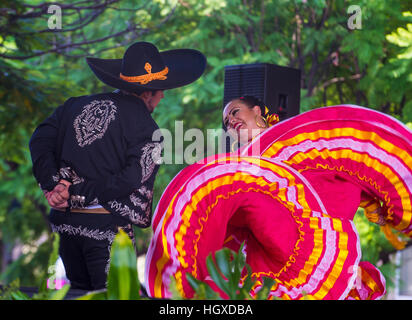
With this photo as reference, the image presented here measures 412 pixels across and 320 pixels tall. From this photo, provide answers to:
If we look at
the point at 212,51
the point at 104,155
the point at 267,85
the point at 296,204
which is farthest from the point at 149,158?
the point at 212,51

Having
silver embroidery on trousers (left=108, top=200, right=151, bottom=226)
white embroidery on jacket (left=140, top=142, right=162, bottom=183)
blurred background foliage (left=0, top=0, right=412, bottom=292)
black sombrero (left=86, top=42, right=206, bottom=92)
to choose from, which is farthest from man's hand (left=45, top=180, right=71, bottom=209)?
blurred background foliage (left=0, top=0, right=412, bottom=292)

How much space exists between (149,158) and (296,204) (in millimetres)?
795

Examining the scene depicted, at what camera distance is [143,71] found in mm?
2547

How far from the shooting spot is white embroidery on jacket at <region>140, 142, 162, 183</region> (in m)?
2.39

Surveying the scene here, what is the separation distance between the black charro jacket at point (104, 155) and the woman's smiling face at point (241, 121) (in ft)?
1.21

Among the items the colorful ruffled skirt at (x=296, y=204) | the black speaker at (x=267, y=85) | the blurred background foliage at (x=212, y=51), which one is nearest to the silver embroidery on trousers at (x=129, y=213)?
the colorful ruffled skirt at (x=296, y=204)

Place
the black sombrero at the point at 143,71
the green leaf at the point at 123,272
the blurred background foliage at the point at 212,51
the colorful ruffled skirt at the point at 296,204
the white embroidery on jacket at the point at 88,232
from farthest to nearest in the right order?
the blurred background foliage at the point at 212,51, the black sombrero at the point at 143,71, the white embroidery on jacket at the point at 88,232, the colorful ruffled skirt at the point at 296,204, the green leaf at the point at 123,272

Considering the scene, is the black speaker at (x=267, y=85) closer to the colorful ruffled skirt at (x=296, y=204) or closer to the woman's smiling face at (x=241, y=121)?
the woman's smiling face at (x=241, y=121)

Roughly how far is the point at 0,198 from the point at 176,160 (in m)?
3.77

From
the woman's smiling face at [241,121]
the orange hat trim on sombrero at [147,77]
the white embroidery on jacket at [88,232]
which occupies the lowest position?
the white embroidery on jacket at [88,232]

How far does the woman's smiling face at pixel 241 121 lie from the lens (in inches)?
101

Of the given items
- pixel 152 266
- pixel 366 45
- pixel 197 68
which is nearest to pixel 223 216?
pixel 152 266

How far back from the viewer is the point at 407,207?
83.4 inches

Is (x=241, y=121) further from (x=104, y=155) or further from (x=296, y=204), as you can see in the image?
(x=296, y=204)
